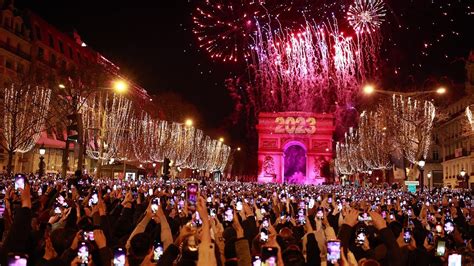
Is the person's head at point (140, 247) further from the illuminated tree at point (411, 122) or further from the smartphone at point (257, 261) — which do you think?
the illuminated tree at point (411, 122)

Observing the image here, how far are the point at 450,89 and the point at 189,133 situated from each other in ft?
114

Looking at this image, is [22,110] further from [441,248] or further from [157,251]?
[441,248]

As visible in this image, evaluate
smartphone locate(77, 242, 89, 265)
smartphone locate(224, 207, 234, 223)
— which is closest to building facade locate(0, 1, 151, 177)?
smartphone locate(224, 207, 234, 223)

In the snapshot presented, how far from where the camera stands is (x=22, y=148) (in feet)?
147

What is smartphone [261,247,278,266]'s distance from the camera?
19.1 feet

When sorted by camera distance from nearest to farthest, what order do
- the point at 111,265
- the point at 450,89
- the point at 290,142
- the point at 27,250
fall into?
1. the point at 111,265
2. the point at 27,250
3. the point at 450,89
4. the point at 290,142

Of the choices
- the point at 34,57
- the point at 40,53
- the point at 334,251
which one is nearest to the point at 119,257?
the point at 334,251

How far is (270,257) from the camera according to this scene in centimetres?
586

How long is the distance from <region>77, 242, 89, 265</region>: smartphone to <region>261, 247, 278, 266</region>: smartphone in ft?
7.79

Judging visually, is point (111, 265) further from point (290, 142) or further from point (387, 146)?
point (290, 142)

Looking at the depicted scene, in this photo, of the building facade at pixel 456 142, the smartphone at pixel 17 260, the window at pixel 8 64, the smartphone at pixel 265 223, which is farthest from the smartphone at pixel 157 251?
the building facade at pixel 456 142

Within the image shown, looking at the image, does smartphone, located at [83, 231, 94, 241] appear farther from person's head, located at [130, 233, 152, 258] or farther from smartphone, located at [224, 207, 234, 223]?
smartphone, located at [224, 207, 234, 223]

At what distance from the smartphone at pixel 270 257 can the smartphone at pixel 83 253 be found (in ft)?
7.79

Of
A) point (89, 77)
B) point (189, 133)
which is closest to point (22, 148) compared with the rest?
point (89, 77)
